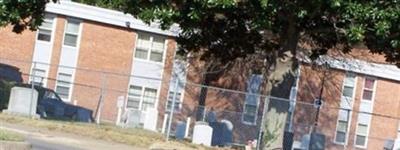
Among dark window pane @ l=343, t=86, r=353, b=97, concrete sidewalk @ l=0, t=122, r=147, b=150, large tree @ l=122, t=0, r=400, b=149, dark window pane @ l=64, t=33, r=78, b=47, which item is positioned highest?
dark window pane @ l=64, t=33, r=78, b=47

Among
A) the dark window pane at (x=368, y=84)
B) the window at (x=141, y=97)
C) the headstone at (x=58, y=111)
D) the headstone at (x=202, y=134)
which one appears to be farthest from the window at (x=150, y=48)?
the headstone at (x=202, y=134)

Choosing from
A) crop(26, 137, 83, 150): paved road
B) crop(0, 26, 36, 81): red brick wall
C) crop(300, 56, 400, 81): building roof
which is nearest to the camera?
crop(26, 137, 83, 150): paved road

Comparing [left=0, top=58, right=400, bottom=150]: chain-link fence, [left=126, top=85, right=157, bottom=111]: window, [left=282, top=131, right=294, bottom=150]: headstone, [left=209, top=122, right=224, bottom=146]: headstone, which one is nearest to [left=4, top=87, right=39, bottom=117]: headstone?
[left=0, top=58, right=400, bottom=150]: chain-link fence

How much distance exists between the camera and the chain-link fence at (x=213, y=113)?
28.0 meters

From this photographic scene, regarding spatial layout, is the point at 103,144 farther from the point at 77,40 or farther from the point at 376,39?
the point at 77,40

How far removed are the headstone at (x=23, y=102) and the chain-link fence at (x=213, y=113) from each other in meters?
1.40

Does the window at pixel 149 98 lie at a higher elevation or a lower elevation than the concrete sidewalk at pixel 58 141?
higher

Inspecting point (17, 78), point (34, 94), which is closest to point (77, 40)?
point (17, 78)

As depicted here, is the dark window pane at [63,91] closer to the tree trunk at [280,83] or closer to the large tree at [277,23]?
the large tree at [277,23]

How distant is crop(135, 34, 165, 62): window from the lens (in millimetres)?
45219

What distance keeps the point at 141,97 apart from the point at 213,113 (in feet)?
35.2

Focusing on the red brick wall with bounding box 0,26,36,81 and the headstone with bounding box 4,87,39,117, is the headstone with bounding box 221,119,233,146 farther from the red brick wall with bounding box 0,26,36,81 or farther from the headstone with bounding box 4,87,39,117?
the red brick wall with bounding box 0,26,36,81

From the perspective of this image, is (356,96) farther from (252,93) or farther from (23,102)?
(23,102)

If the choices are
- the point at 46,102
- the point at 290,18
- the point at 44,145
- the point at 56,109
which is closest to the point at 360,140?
the point at 56,109
